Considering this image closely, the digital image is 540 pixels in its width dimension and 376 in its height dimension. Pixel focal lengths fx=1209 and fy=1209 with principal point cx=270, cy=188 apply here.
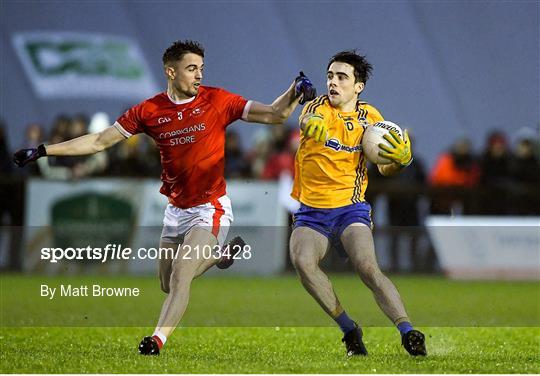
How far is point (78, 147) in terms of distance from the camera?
28.6ft

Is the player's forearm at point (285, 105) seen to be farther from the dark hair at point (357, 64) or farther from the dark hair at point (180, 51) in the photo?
the dark hair at point (180, 51)

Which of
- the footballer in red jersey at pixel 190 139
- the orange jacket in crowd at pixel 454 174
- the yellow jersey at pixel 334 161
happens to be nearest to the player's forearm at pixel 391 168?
the yellow jersey at pixel 334 161

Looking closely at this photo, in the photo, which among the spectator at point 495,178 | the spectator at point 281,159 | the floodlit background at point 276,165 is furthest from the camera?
the spectator at point 495,178

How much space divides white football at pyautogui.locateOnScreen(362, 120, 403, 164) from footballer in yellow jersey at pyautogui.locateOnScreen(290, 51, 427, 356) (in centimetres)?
6

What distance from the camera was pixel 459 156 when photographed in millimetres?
18109

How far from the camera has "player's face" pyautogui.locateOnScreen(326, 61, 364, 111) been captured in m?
8.59

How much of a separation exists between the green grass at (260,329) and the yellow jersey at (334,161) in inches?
44.6

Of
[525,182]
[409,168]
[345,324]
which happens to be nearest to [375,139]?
[345,324]

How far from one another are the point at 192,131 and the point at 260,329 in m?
2.61

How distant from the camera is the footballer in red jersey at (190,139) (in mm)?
8633

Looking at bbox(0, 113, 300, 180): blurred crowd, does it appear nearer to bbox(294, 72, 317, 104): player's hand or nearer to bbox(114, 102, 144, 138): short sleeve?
bbox(114, 102, 144, 138): short sleeve

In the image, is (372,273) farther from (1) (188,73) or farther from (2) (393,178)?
(2) (393,178)

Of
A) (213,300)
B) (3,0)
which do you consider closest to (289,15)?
(3,0)

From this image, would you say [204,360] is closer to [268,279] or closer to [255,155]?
[268,279]
